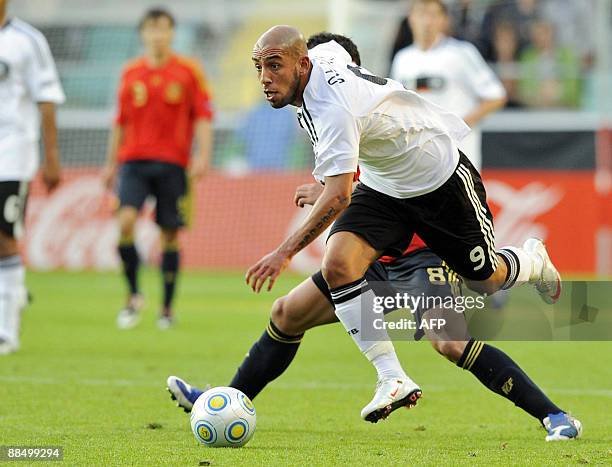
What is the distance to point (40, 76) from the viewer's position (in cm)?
862

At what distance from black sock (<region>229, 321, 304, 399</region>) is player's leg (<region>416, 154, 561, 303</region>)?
80cm

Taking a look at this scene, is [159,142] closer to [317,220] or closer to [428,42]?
[428,42]

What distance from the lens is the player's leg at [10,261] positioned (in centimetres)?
851

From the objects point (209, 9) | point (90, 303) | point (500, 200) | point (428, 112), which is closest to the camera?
point (428, 112)

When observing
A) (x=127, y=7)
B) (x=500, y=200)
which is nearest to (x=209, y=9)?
(x=127, y=7)

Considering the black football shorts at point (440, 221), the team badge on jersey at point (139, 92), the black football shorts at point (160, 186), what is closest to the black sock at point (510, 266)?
the black football shorts at point (440, 221)

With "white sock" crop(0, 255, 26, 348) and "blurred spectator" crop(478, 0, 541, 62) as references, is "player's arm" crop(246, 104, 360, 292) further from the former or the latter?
"blurred spectator" crop(478, 0, 541, 62)

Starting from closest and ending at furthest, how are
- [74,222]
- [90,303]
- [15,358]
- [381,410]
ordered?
1. [381,410]
2. [15,358]
3. [90,303]
4. [74,222]

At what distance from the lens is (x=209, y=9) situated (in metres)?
20.4

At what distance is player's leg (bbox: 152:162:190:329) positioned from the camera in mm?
10836

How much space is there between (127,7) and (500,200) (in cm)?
852

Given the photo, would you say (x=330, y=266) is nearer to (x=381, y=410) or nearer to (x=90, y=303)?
(x=381, y=410)

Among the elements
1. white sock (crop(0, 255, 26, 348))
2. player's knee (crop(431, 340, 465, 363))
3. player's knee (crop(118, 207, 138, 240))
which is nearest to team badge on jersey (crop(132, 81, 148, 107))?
player's knee (crop(118, 207, 138, 240))

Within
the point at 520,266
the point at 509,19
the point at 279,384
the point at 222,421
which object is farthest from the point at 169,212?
the point at 509,19
